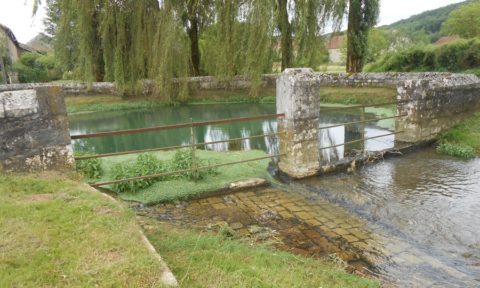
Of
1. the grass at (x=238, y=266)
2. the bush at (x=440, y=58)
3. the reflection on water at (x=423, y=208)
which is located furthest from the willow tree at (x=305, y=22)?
the grass at (x=238, y=266)

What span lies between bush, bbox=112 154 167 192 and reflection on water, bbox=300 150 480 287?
2.40 metres

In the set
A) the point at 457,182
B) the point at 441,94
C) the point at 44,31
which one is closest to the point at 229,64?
the point at 441,94

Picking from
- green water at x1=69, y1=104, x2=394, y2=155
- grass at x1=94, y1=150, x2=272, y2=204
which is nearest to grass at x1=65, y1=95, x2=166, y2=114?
green water at x1=69, y1=104, x2=394, y2=155

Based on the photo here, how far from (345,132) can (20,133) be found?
812 centimetres

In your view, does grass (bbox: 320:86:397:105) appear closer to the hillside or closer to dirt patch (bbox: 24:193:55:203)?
dirt patch (bbox: 24:193:55:203)

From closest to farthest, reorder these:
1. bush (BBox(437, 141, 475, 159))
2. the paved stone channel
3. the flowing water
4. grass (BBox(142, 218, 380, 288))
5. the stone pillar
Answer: grass (BBox(142, 218, 380, 288))
the paved stone channel
the flowing water
the stone pillar
bush (BBox(437, 141, 475, 159))

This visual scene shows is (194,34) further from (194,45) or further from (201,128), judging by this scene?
(201,128)

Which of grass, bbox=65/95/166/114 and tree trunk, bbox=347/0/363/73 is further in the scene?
grass, bbox=65/95/166/114

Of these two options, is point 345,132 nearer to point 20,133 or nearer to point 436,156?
point 436,156

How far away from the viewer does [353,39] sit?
16156 millimetres

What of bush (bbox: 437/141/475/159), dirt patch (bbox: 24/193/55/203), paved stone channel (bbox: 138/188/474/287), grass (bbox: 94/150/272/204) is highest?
dirt patch (bbox: 24/193/55/203)

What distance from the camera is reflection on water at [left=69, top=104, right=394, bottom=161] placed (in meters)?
8.91

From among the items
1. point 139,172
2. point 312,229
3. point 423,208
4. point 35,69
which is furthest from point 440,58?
point 35,69

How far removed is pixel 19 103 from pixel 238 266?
9.87ft
